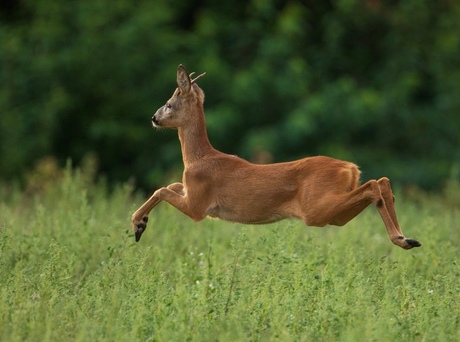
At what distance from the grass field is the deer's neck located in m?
0.75

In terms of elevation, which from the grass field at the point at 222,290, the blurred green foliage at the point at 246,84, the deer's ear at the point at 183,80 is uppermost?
the deer's ear at the point at 183,80

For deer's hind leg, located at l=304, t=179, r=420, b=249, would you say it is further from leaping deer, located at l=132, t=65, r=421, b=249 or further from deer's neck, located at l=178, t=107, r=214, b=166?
deer's neck, located at l=178, t=107, r=214, b=166

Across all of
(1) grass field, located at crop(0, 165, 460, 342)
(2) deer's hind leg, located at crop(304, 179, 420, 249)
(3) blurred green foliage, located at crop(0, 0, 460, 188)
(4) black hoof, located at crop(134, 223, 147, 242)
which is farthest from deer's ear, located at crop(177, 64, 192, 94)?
(3) blurred green foliage, located at crop(0, 0, 460, 188)

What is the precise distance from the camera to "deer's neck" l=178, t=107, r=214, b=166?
26.8ft

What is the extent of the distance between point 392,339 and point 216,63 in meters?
14.4

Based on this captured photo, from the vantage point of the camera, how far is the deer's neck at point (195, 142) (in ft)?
26.8

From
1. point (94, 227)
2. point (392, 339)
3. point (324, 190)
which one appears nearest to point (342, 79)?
point (94, 227)

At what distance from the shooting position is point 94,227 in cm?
965

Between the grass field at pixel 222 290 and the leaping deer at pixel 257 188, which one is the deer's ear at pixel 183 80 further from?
the grass field at pixel 222 290

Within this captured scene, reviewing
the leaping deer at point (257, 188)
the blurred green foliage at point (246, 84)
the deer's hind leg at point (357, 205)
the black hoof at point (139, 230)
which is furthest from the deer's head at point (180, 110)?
the blurred green foliage at point (246, 84)

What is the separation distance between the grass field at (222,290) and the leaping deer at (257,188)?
0.90 ft

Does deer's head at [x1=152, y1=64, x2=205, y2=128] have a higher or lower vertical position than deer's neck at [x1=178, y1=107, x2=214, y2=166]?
higher

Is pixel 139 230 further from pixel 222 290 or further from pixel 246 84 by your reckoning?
pixel 246 84

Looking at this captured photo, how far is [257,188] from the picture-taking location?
7.64 m
